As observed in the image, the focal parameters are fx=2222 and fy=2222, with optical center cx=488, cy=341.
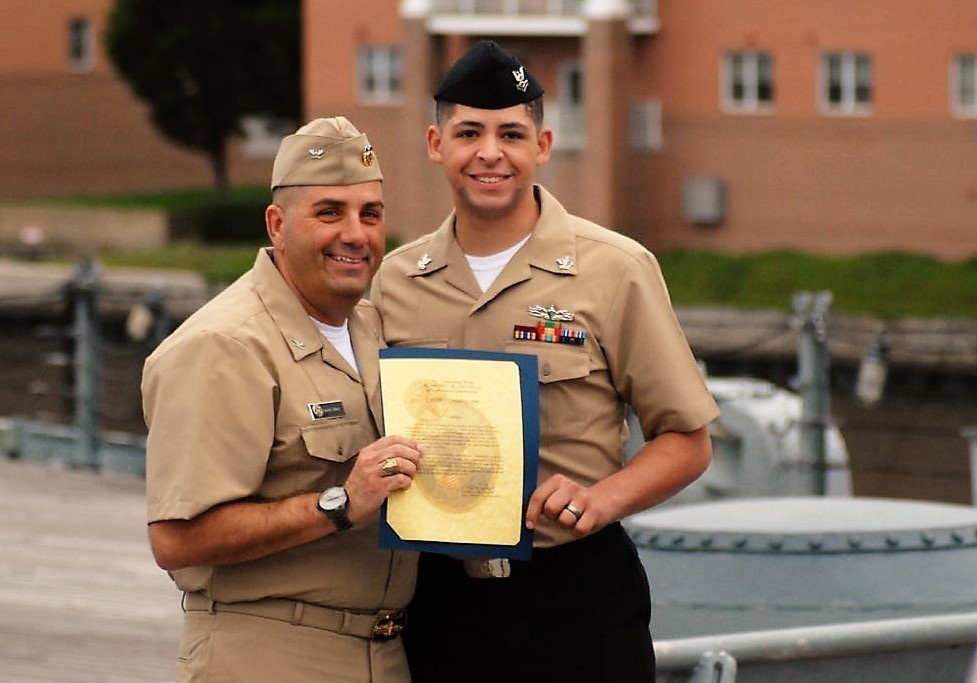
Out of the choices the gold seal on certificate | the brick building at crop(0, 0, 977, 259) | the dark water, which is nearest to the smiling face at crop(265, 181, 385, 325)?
the gold seal on certificate

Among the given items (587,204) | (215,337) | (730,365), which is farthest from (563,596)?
(587,204)

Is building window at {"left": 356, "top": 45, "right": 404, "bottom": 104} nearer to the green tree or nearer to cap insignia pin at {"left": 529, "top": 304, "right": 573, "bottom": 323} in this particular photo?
the green tree

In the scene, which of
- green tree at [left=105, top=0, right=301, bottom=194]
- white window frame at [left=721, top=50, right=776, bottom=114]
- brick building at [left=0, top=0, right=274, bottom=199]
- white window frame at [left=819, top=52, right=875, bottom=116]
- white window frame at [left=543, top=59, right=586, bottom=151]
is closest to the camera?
white window frame at [left=819, top=52, right=875, bottom=116]

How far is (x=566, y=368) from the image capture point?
3928 mm

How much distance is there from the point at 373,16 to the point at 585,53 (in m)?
5.03

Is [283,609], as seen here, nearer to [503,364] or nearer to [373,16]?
[503,364]

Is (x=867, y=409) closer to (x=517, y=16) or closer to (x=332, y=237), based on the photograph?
(x=517, y=16)

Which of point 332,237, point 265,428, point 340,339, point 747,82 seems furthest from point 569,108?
point 265,428

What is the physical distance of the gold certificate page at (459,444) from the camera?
12.0 feet

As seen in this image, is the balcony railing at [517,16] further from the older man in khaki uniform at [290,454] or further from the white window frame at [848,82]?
the older man in khaki uniform at [290,454]

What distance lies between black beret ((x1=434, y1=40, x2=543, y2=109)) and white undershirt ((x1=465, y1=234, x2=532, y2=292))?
0.84 feet

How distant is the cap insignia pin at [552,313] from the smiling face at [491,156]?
190mm

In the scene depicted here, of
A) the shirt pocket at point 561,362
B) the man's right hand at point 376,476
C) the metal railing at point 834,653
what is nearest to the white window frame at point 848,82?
the metal railing at point 834,653

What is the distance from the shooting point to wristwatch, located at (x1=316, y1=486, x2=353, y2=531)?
11.7 ft
